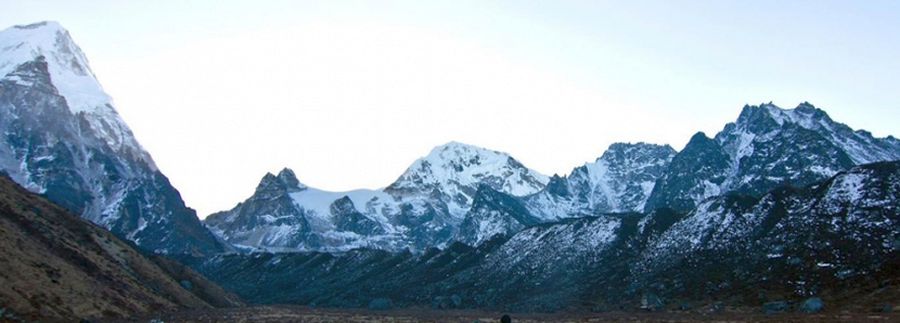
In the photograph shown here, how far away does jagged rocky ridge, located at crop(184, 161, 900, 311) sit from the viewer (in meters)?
104

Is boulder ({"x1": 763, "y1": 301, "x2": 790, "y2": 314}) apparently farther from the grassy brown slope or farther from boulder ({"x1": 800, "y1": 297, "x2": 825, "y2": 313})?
the grassy brown slope

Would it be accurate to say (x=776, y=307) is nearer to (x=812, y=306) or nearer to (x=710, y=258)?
(x=812, y=306)

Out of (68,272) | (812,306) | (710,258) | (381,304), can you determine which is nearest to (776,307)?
(812,306)

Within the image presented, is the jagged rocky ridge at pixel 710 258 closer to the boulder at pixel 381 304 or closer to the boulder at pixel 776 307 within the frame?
the boulder at pixel 776 307

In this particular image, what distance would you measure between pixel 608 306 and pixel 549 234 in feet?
218

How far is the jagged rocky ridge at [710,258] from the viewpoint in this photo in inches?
4092

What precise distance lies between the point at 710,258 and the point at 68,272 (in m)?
102

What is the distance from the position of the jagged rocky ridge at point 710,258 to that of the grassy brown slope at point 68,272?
61.1 metres

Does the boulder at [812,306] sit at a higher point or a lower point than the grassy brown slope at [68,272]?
lower

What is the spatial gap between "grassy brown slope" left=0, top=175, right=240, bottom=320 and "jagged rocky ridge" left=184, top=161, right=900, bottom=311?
201 feet

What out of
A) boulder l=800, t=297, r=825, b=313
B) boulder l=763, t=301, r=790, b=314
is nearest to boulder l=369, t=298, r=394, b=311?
boulder l=763, t=301, r=790, b=314

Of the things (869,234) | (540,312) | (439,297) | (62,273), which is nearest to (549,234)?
(439,297)

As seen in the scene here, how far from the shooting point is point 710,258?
129875 mm

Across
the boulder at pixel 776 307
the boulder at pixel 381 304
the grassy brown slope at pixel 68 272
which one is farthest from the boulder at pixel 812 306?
the boulder at pixel 381 304
